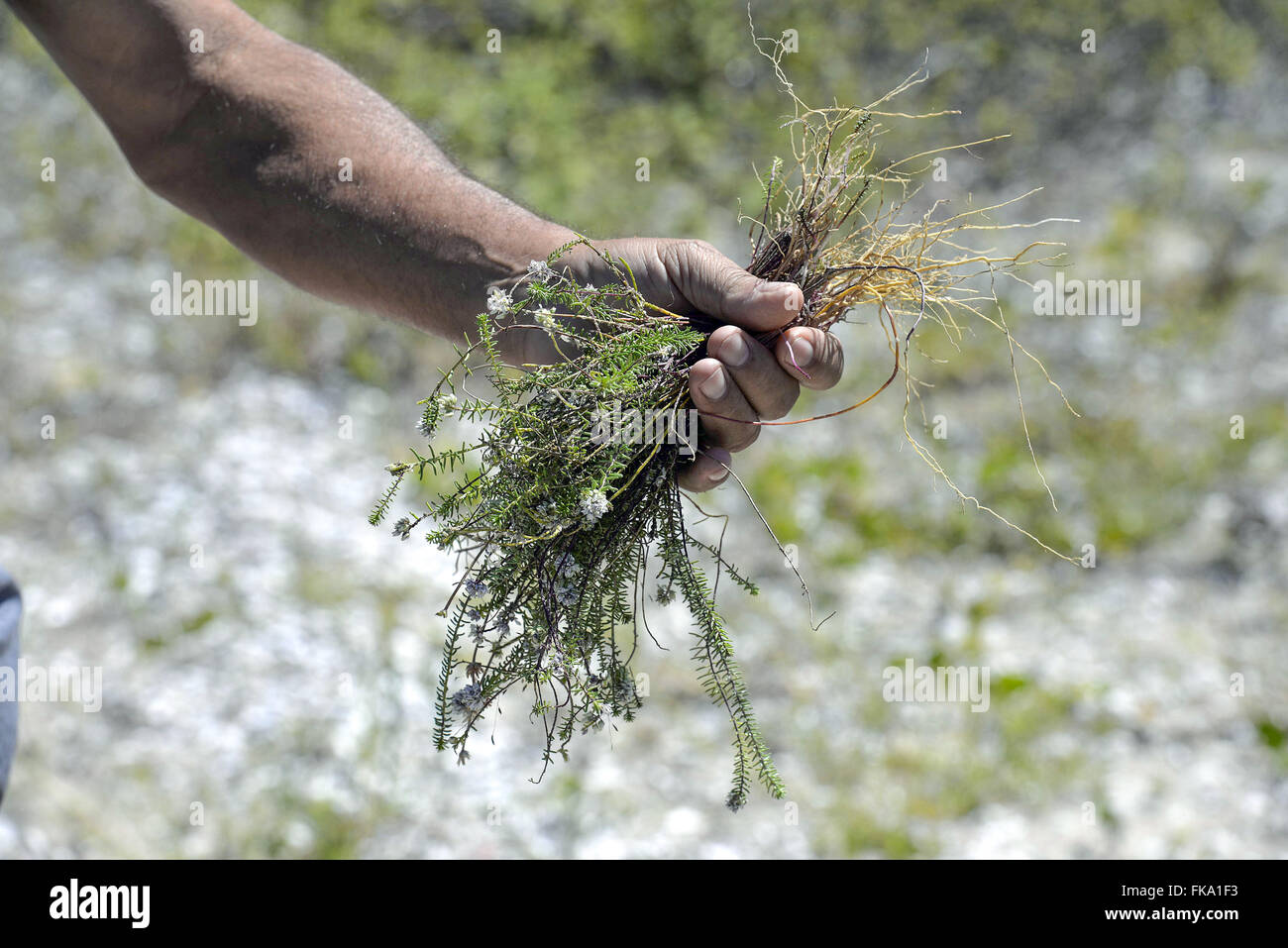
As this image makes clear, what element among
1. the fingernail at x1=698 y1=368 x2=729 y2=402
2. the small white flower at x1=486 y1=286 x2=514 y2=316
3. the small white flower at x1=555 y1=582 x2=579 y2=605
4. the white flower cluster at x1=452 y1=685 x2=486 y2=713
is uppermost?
the small white flower at x1=486 y1=286 x2=514 y2=316

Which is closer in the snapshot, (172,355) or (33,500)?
(33,500)

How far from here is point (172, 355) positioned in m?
5.96

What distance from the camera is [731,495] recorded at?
5.88 metres

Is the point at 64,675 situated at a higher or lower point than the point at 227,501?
lower

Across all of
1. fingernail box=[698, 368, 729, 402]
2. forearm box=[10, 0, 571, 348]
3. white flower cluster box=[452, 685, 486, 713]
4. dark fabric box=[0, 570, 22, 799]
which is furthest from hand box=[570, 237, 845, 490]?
dark fabric box=[0, 570, 22, 799]

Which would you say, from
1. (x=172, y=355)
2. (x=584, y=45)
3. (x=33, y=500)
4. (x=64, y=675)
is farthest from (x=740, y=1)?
(x=64, y=675)

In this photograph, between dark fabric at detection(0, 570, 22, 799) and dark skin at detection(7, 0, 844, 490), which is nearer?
dark skin at detection(7, 0, 844, 490)

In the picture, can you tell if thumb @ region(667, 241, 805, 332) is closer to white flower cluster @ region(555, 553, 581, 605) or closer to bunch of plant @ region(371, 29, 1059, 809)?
bunch of plant @ region(371, 29, 1059, 809)

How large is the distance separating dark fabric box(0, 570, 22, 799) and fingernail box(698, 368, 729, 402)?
149 cm

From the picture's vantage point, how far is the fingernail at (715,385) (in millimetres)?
1845

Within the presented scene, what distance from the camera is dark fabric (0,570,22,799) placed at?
215 cm
